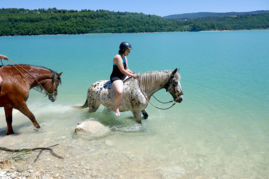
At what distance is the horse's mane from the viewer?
19.1 ft

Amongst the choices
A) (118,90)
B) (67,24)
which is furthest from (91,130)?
(67,24)

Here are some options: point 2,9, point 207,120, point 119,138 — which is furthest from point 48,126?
point 2,9

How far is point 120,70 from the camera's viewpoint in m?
5.64

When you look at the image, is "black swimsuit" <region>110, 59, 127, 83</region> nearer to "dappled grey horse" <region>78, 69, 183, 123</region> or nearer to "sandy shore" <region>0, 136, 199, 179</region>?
"dappled grey horse" <region>78, 69, 183, 123</region>

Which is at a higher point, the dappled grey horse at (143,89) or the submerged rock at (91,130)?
the dappled grey horse at (143,89)

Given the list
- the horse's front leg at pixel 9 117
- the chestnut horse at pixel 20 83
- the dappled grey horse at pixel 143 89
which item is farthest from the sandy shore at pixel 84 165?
the dappled grey horse at pixel 143 89

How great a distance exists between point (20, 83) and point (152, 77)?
360 cm

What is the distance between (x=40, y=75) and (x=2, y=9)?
174 meters

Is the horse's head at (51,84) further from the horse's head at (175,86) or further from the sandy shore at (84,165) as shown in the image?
the horse's head at (175,86)

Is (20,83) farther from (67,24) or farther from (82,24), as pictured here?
(82,24)

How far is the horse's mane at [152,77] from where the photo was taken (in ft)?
19.1

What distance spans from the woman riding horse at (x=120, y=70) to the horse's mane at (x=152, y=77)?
0.92 ft

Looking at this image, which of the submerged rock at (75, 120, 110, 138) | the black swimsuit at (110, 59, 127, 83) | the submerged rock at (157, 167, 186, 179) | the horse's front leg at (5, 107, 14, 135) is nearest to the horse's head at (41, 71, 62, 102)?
the horse's front leg at (5, 107, 14, 135)

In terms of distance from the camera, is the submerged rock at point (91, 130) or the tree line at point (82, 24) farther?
the tree line at point (82, 24)
